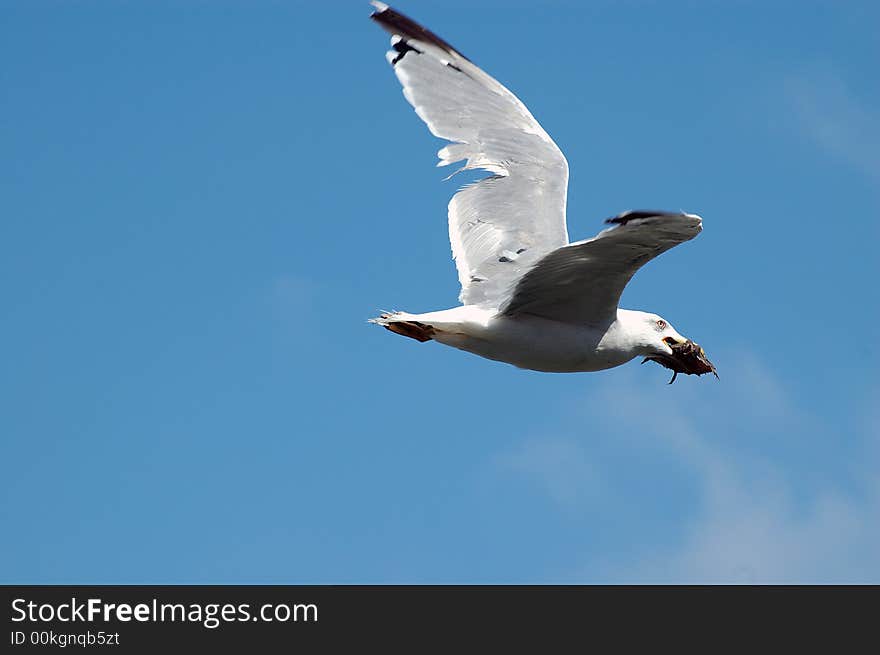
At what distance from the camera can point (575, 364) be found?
43.1 feet

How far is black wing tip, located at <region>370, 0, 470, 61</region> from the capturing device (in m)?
15.7

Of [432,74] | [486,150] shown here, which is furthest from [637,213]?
[432,74]

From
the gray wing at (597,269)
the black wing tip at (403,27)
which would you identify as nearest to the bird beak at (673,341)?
the gray wing at (597,269)

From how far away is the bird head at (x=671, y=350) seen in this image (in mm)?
13641

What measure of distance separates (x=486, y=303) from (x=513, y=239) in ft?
4.68

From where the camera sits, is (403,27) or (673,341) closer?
(673,341)

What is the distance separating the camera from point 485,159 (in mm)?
14867

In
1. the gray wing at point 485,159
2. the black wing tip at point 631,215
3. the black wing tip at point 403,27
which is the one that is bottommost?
the black wing tip at point 631,215

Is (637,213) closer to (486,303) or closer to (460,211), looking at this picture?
(486,303)

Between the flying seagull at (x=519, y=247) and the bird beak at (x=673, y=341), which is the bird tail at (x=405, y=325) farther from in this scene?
the bird beak at (x=673, y=341)

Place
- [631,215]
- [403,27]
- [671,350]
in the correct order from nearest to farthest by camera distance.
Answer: [631,215]
[671,350]
[403,27]

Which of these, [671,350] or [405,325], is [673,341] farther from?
[405,325]

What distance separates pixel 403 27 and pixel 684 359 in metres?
5.29

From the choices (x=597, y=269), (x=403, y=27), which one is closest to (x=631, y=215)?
(x=597, y=269)
